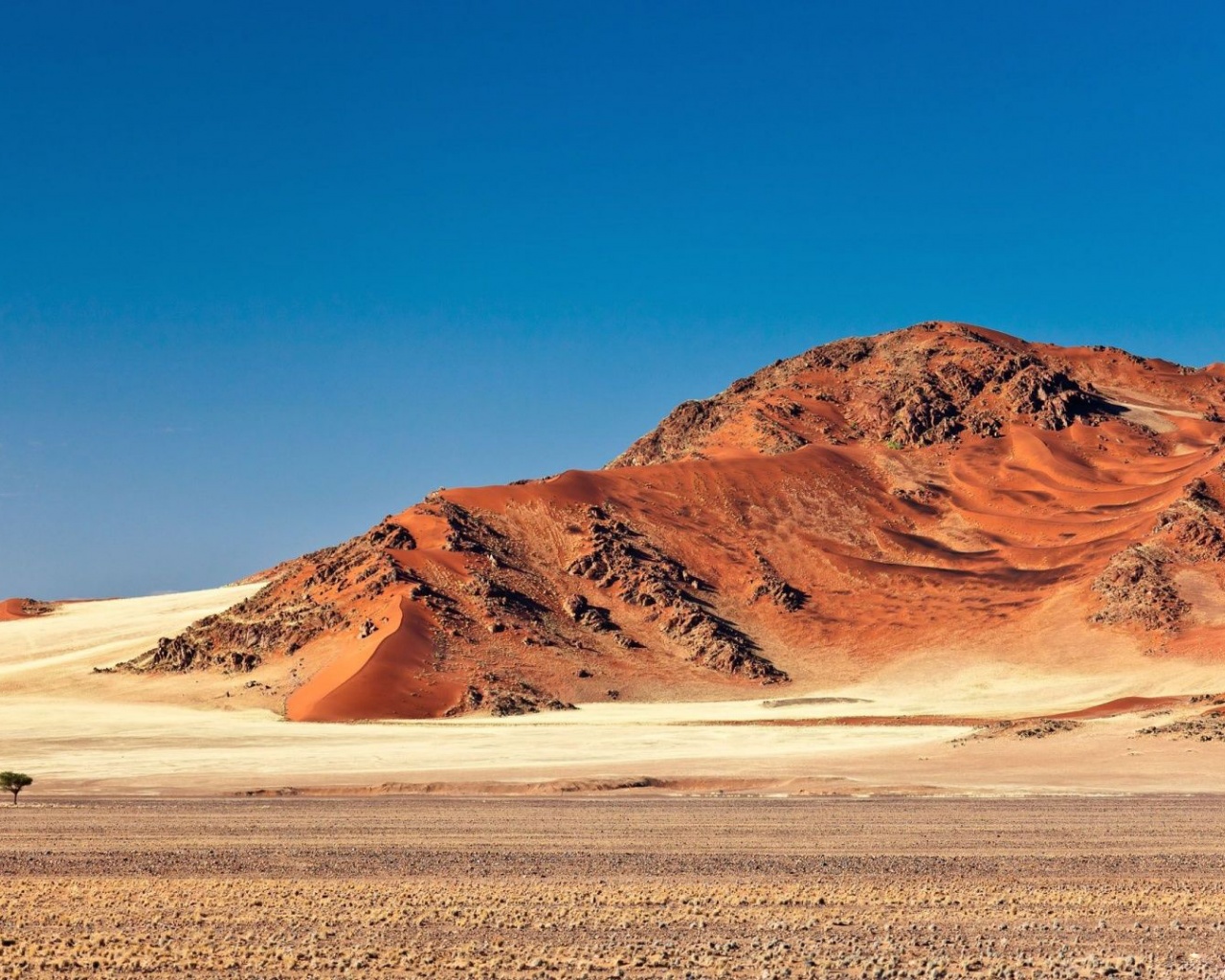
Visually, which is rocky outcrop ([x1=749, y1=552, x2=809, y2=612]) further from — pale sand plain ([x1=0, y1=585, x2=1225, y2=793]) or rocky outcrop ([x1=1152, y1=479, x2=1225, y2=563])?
rocky outcrop ([x1=1152, y1=479, x2=1225, y2=563])

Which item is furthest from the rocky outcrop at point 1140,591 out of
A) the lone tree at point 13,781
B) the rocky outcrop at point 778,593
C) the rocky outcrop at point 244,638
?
the lone tree at point 13,781

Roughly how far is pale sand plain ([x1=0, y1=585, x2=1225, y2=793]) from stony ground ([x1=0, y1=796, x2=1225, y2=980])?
27.1ft

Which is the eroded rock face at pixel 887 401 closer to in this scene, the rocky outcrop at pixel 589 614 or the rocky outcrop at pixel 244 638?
the rocky outcrop at pixel 589 614

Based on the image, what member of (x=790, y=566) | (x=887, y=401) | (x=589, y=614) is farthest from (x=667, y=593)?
(x=887, y=401)

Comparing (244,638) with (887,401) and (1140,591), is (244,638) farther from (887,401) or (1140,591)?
(887,401)

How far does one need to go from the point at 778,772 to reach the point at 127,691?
52963mm

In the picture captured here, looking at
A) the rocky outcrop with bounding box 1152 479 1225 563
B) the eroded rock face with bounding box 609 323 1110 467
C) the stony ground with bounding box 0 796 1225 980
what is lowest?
the stony ground with bounding box 0 796 1225 980

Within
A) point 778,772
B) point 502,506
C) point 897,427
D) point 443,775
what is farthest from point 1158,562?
point 443,775

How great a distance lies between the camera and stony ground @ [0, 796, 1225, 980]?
1680 centimetres

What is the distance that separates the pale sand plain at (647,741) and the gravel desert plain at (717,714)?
39cm

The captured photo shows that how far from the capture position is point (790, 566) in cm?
10238

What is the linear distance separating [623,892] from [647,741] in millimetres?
36727

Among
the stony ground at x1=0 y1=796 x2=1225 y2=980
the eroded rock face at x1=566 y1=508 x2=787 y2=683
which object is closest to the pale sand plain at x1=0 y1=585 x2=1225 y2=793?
the eroded rock face at x1=566 y1=508 x2=787 y2=683

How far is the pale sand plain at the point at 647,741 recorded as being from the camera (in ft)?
139
